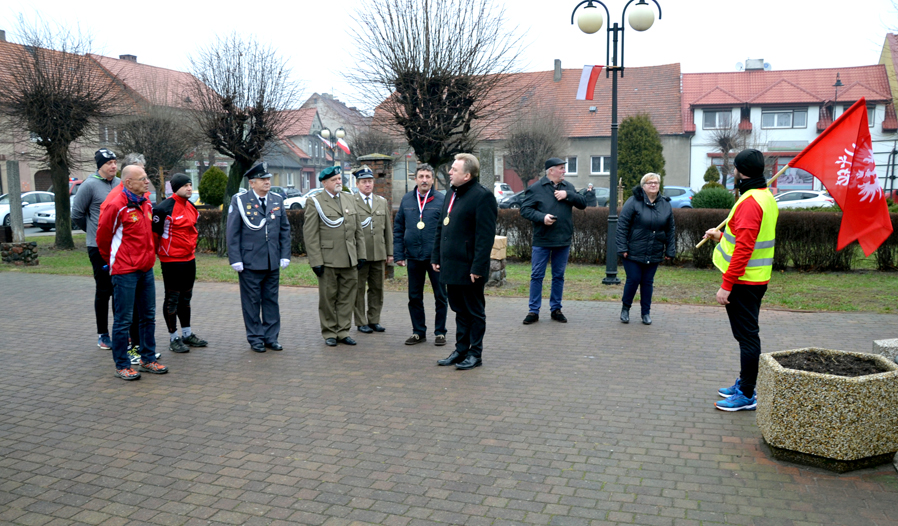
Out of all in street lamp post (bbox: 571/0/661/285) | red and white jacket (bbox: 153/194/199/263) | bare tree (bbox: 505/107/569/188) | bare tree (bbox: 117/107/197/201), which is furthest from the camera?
bare tree (bbox: 505/107/569/188)

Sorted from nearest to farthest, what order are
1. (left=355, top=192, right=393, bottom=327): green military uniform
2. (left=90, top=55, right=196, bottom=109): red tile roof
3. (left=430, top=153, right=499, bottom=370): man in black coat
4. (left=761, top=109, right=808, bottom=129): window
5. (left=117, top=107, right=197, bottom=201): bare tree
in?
(left=430, top=153, right=499, bottom=370): man in black coat
(left=355, top=192, right=393, bottom=327): green military uniform
(left=117, top=107, right=197, bottom=201): bare tree
(left=90, top=55, right=196, bottom=109): red tile roof
(left=761, top=109, right=808, bottom=129): window

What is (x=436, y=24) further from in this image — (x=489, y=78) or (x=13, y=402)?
(x=13, y=402)

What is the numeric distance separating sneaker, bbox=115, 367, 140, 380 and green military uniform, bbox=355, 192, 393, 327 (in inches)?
102

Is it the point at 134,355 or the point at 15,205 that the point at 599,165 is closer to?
the point at 15,205

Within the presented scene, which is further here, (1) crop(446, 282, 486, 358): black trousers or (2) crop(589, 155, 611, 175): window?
(2) crop(589, 155, 611, 175): window

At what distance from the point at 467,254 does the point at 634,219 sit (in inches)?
111

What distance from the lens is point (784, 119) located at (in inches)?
1727

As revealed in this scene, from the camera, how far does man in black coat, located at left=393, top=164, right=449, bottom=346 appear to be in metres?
7.54

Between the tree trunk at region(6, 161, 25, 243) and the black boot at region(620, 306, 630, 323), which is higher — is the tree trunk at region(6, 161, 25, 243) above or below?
above

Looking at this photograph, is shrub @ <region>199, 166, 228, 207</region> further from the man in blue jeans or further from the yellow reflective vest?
the yellow reflective vest

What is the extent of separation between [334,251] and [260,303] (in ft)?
3.20

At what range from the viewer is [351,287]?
775 centimetres

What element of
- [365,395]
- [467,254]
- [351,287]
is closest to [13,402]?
[365,395]

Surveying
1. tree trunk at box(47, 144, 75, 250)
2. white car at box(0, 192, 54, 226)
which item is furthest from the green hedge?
white car at box(0, 192, 54, 226)
